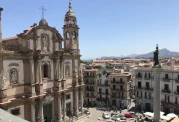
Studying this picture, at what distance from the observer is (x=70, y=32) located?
3459cm

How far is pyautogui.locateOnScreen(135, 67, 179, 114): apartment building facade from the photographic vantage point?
4019cm

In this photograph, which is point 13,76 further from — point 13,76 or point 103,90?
point 103,90

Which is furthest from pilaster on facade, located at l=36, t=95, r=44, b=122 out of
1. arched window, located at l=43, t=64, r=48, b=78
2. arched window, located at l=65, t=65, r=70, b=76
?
arched window, located at l=65, t=65, r=70, b=76

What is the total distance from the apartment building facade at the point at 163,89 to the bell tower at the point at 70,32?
679 inches

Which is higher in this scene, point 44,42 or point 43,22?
point 43,22

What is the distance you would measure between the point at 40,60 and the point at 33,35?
3426 millimetres

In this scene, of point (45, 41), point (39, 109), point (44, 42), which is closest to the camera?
point (39, 109)

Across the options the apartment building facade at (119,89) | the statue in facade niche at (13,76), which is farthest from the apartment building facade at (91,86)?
the statue in facade niche at (13,76)

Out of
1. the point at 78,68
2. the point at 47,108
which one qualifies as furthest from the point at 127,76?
the point at 47,108

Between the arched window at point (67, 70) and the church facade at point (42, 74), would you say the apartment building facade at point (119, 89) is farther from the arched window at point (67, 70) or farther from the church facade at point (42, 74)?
the arched window at point (67, 70)

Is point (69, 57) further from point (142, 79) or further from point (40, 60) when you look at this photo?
point (142, 79)

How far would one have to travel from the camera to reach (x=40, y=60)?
27703 mm

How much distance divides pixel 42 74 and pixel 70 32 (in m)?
9.45

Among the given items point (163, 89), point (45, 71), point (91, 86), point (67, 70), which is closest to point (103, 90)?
point (91, 86)
